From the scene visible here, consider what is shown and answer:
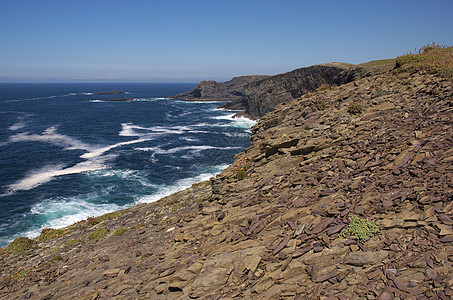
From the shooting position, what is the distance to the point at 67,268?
16484 millimetres

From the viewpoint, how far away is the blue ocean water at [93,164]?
115 feet

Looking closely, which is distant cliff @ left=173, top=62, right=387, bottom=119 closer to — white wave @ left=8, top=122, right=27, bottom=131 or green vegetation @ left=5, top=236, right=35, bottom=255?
white wave @ left=8, top=122, right=27, bottom=131

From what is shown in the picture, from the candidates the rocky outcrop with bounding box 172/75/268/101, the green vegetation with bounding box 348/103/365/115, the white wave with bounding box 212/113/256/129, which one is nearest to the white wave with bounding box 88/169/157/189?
the green vegetation with bounding box 348/103/365/115

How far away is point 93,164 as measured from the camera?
171ft

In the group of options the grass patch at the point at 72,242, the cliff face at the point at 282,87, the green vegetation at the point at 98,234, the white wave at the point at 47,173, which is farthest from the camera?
the cliff face at the point at 282,87

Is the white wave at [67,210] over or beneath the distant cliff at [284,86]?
beneath

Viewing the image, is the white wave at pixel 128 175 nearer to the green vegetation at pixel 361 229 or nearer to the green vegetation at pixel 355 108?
the green vegetation at pixel 355 108

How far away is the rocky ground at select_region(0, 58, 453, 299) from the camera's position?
7.52m

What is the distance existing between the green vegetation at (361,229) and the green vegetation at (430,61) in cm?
1200

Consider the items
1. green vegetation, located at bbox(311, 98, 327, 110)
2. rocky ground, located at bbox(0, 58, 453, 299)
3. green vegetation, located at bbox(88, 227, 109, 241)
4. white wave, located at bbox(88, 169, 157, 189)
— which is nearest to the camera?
rocky ground, located at bbox(0, 58, 453, 299)

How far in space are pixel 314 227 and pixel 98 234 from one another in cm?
1814

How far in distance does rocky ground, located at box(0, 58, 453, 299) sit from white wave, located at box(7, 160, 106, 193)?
25913mm

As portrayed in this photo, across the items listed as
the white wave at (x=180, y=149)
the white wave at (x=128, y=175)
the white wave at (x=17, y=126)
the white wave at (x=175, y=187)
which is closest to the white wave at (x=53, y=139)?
the white wave at (x=17, y=126)

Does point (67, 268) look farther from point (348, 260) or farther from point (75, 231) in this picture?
point (348, 260)
